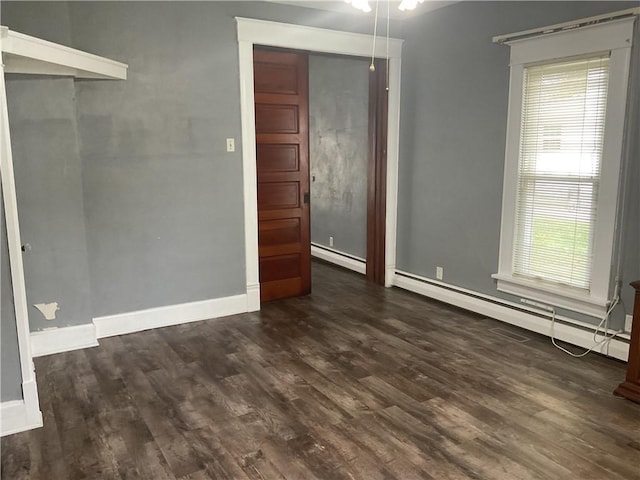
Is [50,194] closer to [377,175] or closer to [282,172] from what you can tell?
[282,172]

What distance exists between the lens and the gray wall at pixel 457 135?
390 centimetres

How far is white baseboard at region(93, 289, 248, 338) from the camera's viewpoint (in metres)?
3.72

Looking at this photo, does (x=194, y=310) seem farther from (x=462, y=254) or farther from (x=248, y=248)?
(x=462, y=254)

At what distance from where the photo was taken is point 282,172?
449 centimetres

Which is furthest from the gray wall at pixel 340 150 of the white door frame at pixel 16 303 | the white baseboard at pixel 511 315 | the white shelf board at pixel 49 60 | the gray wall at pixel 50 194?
the white door frame at pixel 16 303

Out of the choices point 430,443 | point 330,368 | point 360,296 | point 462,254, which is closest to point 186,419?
point 330,368

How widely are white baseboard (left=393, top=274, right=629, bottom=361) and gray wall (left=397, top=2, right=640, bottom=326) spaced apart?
11cm

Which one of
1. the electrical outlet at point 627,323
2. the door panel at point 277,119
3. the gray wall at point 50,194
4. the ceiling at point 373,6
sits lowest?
the electrical outlet at point 627,323

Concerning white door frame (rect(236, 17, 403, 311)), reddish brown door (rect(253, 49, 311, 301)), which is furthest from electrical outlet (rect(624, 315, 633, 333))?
reddish brown door (rect(253, 49, 311, 301))

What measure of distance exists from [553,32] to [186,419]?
11.2 ft

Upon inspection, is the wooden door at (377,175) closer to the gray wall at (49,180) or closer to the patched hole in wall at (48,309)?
the gray wall at (49,180)

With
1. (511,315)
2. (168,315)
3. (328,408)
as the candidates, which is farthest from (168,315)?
(511,315)

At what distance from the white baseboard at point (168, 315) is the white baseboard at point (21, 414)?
1184 millimetres

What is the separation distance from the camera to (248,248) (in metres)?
4.23
